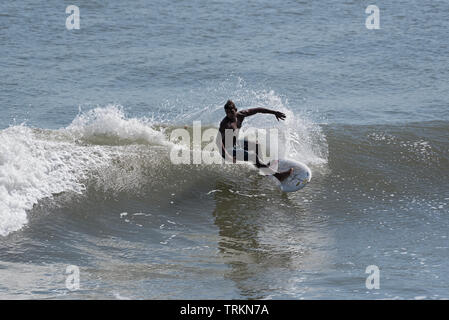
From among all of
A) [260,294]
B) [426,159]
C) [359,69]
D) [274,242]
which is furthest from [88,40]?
[260,294]

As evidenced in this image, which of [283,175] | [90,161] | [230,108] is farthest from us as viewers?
[90,161]

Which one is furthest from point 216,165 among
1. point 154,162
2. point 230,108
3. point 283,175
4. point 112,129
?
point 112,129

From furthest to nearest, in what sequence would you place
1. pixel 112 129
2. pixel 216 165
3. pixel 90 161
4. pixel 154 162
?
pixel 112 129 < pixel 216 165 < pixel 154 162 < pixel 90 161

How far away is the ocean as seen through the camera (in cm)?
803

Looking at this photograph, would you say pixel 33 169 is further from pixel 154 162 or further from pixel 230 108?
pixel 230 108

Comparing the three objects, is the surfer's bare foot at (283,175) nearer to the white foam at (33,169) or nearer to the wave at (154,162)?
the wave at (154,162)

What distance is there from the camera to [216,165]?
11.9 m

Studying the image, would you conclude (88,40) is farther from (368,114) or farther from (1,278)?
(1,278)

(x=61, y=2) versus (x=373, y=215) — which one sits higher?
(x=61, y=2)

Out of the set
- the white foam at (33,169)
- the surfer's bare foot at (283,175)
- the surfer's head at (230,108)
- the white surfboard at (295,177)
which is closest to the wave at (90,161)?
the white foam at (33,169)

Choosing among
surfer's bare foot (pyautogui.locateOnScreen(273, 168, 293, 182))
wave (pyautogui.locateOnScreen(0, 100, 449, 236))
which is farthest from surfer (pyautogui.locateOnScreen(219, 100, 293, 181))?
wave (pyautogui.locateOnScreen(0, 100, 449, 236))

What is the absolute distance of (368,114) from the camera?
16516 mm

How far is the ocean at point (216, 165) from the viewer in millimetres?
8031

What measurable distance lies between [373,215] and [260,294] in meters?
3.65
